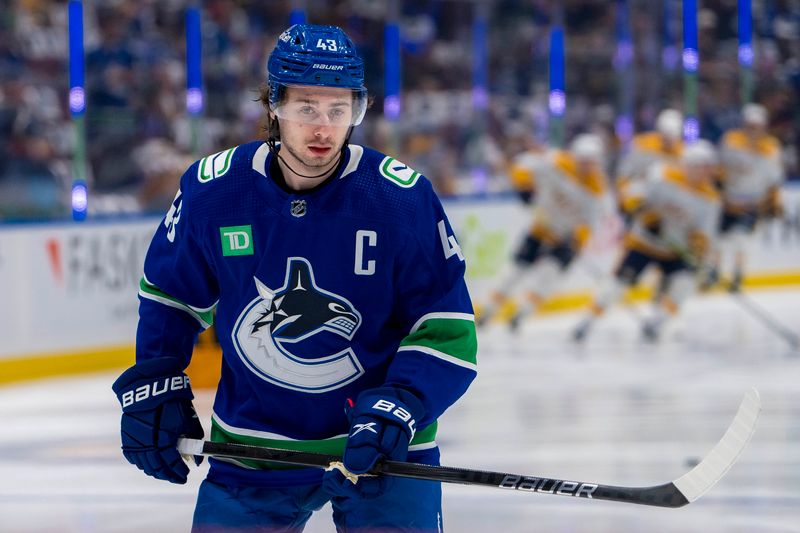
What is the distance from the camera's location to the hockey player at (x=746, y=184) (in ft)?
36.3

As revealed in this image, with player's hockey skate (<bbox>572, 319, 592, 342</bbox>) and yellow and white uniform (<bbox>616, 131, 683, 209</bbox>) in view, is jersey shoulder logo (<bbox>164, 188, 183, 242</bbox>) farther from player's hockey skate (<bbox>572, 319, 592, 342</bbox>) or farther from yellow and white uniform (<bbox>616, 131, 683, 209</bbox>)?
yellow and white uniform (<bbox>616, 131, 683, 209</bbox>)

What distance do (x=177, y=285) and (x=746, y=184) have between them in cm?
956

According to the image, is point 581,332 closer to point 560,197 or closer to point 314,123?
point 560,197

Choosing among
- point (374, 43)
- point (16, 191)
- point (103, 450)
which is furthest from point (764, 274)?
point (103, 450)

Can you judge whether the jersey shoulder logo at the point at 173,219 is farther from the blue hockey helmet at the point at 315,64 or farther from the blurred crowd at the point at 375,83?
the blurred crowd at the point at 375,83

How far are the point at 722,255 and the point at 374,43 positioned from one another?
3.53 meters

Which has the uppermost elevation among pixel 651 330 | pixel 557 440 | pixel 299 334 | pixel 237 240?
pixel 237 240

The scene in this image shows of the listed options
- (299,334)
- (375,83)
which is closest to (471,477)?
(299,334)

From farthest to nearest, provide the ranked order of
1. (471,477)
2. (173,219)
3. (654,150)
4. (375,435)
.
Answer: (654,150) < (173,219) < (471,477) < (375,435)

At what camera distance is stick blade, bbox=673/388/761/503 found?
6.75 ft

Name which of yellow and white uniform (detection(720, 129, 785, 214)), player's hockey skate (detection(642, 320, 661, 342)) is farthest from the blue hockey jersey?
yellow and white uniform (detection(720, 129, 785, 214))

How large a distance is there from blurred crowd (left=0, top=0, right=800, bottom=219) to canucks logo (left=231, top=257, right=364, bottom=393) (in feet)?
16.0

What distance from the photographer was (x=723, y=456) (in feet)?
6.77

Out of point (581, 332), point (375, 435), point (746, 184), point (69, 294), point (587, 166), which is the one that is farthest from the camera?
point (746, 184)
